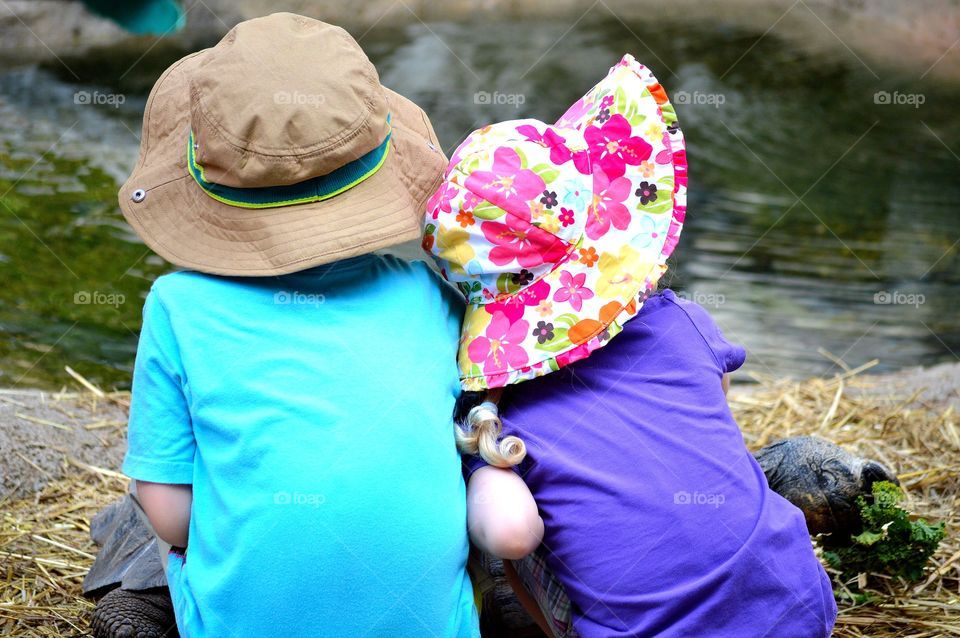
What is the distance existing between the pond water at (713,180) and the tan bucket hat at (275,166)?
1.49 ft

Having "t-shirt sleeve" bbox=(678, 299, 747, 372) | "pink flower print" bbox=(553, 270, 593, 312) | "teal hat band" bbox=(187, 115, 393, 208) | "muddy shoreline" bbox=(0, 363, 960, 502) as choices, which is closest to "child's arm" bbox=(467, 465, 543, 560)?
"pink flower print" bbox=(553, 270, 593, 312)

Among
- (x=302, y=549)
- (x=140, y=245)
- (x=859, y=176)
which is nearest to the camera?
(x=302, y=549)

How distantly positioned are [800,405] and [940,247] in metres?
2.14

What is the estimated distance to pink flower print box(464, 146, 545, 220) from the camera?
1590 mm

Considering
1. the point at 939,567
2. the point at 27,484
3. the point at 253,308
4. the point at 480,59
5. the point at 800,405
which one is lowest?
the point at 480,59

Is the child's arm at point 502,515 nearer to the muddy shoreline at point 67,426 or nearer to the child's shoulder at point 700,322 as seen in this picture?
the child's shoulder at point 700,322

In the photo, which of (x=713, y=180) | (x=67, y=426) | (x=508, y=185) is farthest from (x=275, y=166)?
(x=713, y=180)

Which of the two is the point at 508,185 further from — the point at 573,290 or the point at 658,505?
the point at 658,505

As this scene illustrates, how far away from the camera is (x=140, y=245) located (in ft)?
13.8

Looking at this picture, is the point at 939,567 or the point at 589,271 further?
the point at 939,567

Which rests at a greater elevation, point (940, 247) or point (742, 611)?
point (742, 611)

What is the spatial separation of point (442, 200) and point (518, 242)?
141 mm

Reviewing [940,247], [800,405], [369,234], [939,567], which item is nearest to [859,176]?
[940,247]

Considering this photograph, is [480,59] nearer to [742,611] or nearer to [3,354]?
[3,354]
